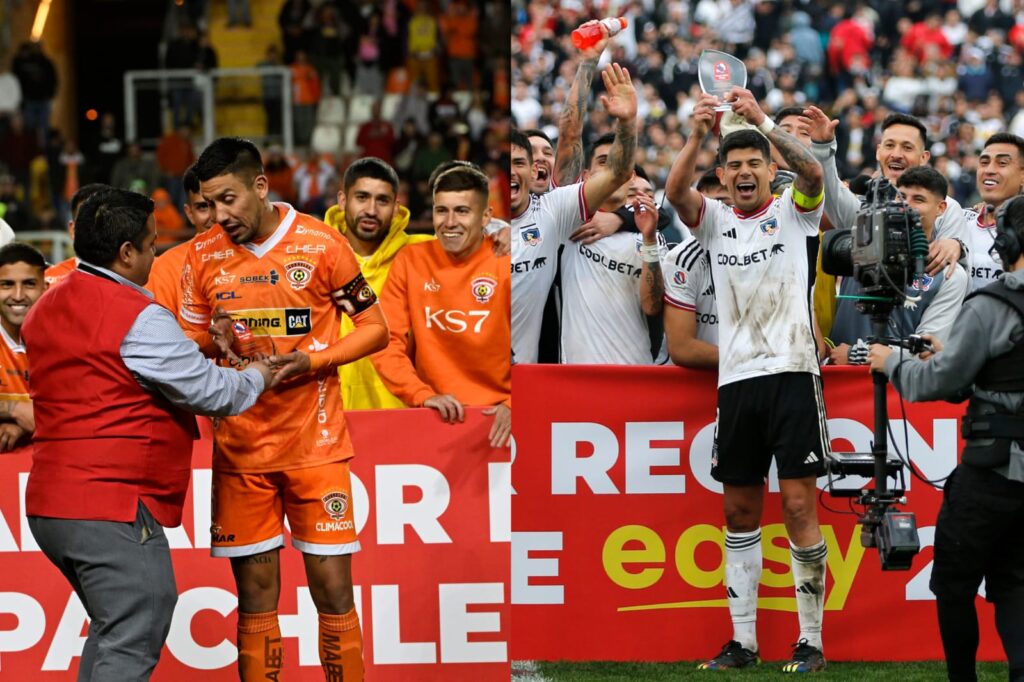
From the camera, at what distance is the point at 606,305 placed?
597 cm

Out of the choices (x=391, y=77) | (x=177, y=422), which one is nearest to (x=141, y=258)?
(x=177, y=422)

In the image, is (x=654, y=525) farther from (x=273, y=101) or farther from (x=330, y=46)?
(x=330, y=46)

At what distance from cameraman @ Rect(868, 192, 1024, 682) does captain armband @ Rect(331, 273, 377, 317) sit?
1739mm

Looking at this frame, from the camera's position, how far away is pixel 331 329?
4.68 meters

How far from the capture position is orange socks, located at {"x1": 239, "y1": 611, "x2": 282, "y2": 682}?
450 centimetres

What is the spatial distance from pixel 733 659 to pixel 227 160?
280cm

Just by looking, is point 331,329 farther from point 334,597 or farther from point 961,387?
point 961,387

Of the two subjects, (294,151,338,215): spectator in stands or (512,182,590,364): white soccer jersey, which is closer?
(512,182,590,364): white soccer jersey

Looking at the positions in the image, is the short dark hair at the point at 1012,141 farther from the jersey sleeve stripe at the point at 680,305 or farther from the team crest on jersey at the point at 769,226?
the jersey sleeve stripe at the point at 680,305

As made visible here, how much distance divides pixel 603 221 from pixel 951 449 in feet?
5.85

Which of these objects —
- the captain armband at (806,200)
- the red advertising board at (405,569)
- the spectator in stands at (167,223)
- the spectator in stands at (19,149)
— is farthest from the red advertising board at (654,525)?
the spectator in stands at (19,149)

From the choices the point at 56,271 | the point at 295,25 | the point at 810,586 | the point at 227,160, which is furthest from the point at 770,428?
the point at 295,25

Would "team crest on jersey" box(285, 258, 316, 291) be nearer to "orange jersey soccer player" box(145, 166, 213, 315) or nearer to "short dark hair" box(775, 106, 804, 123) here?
"orange jersey soccer player" box(145, 166, 213, 315)

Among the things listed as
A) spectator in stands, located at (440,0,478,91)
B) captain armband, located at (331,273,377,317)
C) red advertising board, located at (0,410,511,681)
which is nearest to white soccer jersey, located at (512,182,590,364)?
red advertising board, located at (0,410,511,681)
